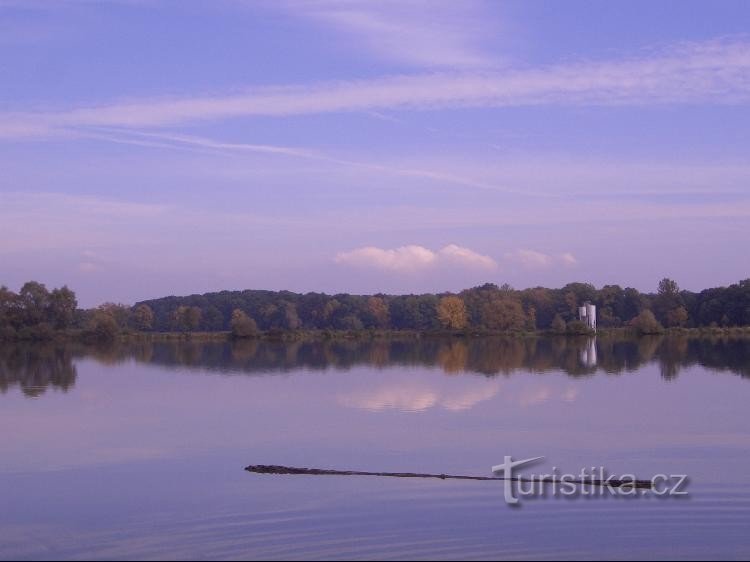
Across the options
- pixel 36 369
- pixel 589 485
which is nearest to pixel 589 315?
pixel 36 369

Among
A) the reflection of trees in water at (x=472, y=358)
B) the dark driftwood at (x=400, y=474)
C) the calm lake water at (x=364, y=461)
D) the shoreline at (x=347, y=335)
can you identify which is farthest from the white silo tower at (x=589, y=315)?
the dark driftwood at (x=400, y=474)

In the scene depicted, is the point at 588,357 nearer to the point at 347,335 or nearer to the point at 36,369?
the point at 36,369

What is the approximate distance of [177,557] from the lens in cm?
799

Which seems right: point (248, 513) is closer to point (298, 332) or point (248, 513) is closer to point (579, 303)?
point (298, 332)

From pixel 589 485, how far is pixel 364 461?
10.2 feet

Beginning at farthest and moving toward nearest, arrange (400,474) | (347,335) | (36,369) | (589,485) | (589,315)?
(589,315) → (347,335) → (36,369) → (400,474) → (589,485)

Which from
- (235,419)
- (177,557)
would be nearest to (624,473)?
(177,557)

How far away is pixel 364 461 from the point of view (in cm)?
1221

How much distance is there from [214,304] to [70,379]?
4500cm

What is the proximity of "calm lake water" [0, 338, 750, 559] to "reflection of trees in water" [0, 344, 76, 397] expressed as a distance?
34 cm

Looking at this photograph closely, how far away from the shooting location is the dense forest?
183 feet

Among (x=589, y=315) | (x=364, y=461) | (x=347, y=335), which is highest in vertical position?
(x=589, y=315)

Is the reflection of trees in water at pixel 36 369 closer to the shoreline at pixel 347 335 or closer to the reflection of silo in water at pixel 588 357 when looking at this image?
the shoreline at pixel 347 335

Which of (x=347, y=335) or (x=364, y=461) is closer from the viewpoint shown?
(x=364, y=461)
